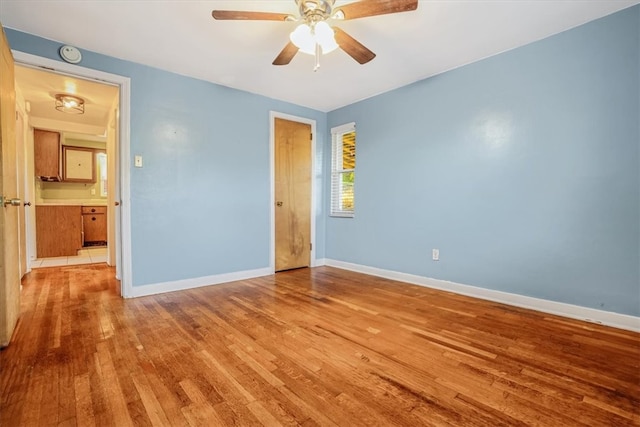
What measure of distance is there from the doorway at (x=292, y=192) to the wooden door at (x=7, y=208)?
248 centimetres

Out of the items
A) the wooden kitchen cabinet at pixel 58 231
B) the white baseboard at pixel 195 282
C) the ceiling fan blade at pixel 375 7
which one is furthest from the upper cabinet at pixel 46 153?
the ceiling fan blade at pixel 375 7

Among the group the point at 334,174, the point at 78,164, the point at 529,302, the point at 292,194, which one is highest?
the point at 78,164

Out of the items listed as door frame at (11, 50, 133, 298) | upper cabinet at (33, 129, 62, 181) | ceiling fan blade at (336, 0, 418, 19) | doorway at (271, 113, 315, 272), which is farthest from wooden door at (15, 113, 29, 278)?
ceiling fan blade at (336, 0, 418, 19)

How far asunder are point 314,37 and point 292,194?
2.45 meters

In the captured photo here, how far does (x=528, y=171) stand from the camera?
2664mm

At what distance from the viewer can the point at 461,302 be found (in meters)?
2.85

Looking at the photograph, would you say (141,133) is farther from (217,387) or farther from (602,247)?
(602,247)

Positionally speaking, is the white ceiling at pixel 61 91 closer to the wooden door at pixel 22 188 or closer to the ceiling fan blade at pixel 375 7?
the wooden door at pixel 22 188

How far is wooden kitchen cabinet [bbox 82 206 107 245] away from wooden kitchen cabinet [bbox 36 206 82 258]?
268 mm

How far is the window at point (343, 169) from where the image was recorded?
171 inches

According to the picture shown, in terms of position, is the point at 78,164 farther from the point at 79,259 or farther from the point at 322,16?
the point at 322,16

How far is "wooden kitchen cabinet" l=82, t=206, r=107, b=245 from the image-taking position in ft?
Answer: 18.2

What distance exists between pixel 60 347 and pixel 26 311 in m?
1.09

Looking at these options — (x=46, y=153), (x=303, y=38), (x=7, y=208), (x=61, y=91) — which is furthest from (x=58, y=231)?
(x=303, y=38)
